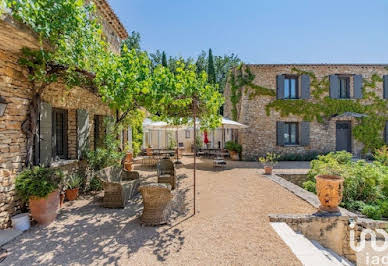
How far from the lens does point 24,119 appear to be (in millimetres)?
4410

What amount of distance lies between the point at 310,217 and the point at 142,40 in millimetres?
28375

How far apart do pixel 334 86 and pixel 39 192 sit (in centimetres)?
1510

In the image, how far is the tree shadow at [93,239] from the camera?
3125 millimetres

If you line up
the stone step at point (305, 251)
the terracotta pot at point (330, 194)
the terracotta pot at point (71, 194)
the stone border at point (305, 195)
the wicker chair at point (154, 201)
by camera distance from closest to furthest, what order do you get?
the stone step at point (305, 251) → the wicker chair at point (154, 201) → the terracotta pot at point (330, 194) → the stone border at point (305, 195) → the terracotta pot at point (71, 194)

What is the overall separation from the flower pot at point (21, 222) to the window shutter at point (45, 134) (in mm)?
1168

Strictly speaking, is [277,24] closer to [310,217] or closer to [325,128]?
[325,128]

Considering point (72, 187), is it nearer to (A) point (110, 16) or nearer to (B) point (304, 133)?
(A) point (110, 16)

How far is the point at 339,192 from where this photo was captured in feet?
14.8

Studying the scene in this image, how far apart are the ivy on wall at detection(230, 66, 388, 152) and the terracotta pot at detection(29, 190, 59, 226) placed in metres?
11.6

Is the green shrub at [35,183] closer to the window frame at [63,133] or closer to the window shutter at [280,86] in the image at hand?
the window frame at [63,133]

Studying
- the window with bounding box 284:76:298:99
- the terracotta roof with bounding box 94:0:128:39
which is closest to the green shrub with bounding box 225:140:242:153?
the window with bounding box 284:76:298:99

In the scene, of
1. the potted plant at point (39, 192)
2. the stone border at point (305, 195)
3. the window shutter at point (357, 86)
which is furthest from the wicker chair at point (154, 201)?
the window shutter at point (357, 86)

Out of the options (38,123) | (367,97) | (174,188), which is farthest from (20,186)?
(367,97)

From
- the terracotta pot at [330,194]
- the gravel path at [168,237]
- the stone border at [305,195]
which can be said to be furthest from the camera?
the stone border at [305,195]
